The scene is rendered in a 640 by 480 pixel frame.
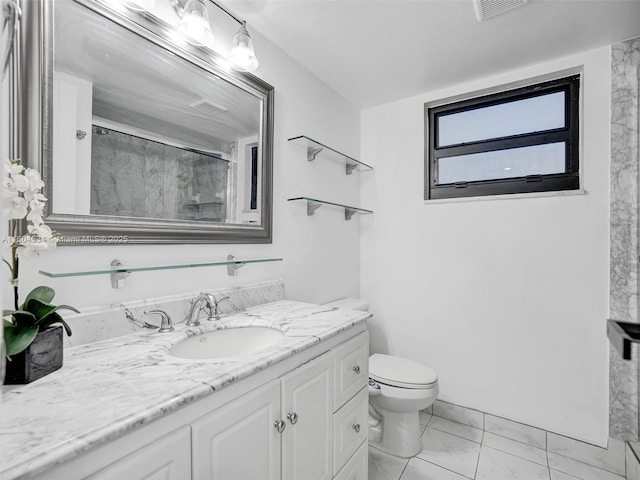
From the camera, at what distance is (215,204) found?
1492mm

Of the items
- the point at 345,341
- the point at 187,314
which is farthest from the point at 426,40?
the point at 187,314

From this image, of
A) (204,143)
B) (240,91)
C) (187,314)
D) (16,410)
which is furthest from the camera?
(240,91)

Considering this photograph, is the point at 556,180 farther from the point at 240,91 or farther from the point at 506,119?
the point at 240,91

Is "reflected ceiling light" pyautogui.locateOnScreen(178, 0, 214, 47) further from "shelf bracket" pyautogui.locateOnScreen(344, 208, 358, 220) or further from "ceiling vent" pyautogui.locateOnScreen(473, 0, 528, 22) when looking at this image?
"shelf bracket" pyautogui.locateOnScreen(344, 208, 358, 220)

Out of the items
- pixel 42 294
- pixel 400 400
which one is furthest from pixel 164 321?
pixel 400 400

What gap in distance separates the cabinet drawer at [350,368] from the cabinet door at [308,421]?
53 millimetres

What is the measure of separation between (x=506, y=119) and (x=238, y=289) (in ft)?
6.59

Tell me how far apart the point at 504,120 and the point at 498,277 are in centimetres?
103

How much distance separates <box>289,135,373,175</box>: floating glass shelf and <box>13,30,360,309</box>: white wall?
0.05 metres

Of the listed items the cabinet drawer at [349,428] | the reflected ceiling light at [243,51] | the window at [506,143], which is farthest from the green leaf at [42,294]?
the window at [506,143]

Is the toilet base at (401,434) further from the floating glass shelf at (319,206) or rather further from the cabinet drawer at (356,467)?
the floating glass shelf at (319,206)

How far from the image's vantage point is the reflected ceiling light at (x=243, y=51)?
144 centimetres

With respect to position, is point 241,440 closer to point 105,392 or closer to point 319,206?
point 105,392

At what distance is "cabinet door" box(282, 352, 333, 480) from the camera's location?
104cm
